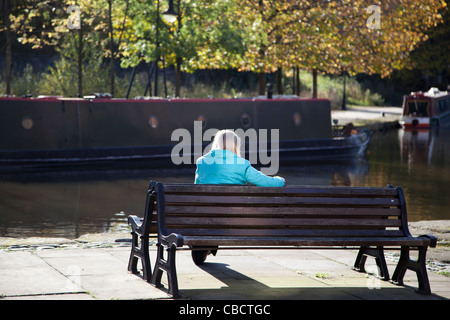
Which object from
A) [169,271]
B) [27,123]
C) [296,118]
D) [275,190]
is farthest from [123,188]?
[169,271]

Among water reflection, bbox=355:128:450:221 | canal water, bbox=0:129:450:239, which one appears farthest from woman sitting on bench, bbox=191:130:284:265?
water reflection, bbox=355:128:450:221

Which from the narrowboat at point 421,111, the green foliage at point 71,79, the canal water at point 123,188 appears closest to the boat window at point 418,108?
the narrowboat at point 421,111

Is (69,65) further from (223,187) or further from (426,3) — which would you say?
(223,187)

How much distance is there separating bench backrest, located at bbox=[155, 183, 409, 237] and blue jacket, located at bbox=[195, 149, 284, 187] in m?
0.39

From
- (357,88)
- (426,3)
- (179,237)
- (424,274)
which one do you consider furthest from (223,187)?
(357,88)

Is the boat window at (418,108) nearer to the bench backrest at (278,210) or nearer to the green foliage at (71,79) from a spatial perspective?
the green foliage at (71,79)

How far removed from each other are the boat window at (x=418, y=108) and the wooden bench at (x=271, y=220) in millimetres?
31637

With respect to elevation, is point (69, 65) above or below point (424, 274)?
above

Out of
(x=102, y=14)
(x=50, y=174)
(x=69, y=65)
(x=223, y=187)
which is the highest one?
(x=102, y=14)

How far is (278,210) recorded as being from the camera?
6.05m

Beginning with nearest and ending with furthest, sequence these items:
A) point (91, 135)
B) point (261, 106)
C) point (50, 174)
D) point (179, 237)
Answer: point (179, 237) → point (50, 174) → point (91, 135) → point (261, 106)

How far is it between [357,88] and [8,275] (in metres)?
39.6

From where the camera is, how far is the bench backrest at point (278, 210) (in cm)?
588
